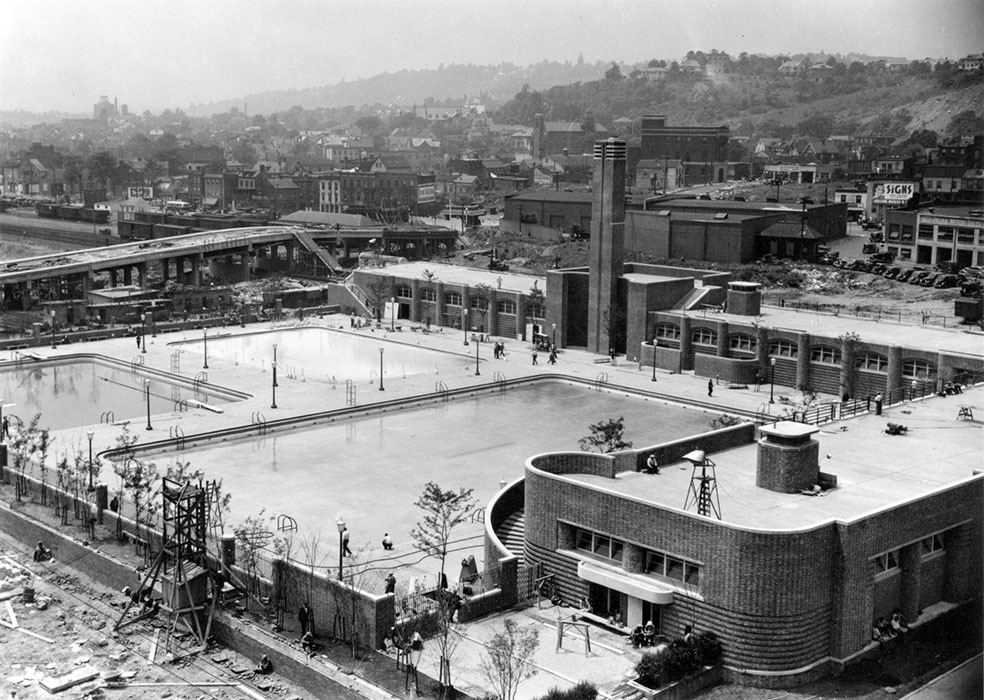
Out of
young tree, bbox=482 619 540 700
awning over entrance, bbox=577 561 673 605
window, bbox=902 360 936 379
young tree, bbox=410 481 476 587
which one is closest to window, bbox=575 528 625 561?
awning over entrance, bbox=577 561 673 605

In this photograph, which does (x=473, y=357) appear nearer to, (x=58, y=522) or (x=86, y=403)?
(x=86, y=403)

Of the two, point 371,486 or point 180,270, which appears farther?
point 180,270

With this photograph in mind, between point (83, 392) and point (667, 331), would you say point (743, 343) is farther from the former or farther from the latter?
point (83, 392)

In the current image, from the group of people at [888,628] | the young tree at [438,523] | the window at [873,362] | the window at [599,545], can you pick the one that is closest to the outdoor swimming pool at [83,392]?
the young tree at [438,523]

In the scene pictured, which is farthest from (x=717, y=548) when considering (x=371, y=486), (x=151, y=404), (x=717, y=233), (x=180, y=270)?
(x=180, y=270)

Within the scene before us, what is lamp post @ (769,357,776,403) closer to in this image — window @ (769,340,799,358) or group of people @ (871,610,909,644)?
window @ (769,340,799,358)

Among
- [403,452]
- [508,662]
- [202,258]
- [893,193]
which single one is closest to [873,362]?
[403,452]

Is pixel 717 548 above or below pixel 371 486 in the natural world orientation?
above
